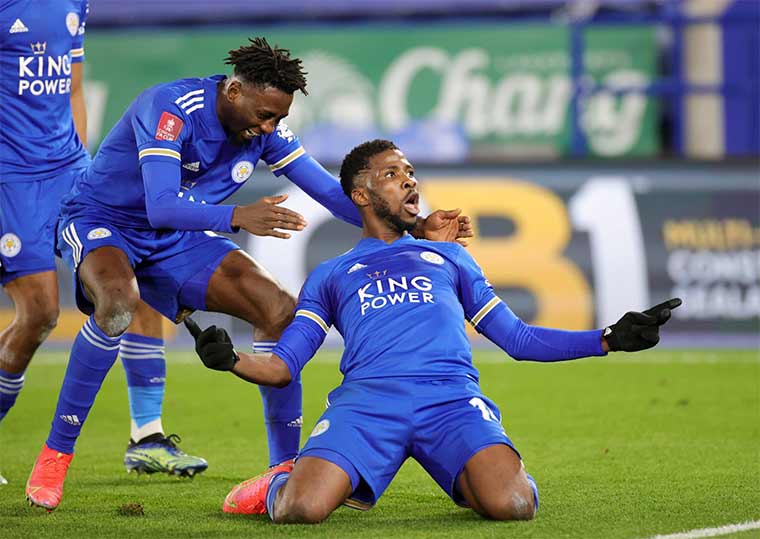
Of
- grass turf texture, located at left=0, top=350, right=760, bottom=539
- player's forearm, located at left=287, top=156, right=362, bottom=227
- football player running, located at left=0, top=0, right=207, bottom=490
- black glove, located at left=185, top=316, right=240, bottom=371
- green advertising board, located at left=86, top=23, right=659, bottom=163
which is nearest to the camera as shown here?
black glove, located at left=185, top=316, right=240, bottom=371

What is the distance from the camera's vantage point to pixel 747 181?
36.6ft

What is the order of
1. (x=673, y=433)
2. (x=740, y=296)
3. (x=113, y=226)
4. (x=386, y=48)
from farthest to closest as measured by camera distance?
(x=386, y=48), (x=740, y=296), (x=673, y=433), (x=113, y=226)

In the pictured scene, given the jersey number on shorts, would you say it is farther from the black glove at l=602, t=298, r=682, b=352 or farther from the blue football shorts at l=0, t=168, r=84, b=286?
the blue football shorts at l=0, t=168, r=84, b=286

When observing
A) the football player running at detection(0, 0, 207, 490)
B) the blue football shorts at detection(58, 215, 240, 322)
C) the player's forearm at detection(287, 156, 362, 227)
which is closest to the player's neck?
the player's forearm at detection(287, 156, 362, 227)

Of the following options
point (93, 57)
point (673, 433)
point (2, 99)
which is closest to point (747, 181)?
point (673, 433)

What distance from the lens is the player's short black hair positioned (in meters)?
5.48

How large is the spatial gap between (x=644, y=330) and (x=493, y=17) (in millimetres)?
11281

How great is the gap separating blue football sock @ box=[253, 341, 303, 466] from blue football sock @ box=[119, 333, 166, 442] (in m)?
1.01

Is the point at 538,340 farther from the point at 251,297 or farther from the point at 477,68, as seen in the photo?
the point at 477,68

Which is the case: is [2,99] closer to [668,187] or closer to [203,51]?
[668,187]

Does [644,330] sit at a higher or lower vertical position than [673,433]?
higher

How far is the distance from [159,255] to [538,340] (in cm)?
183

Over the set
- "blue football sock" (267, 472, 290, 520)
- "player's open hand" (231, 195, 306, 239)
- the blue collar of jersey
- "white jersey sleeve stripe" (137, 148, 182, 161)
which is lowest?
"blue football sock" (267, 472, 290, 520)

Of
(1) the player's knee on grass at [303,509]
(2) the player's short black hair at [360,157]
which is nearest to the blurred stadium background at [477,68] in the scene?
(2) the player's short black hair at [360,157]
